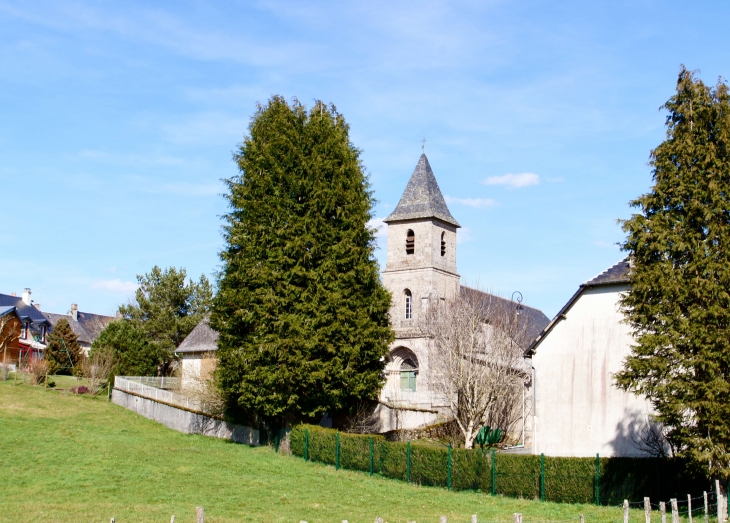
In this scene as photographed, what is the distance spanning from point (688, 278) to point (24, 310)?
64.7m

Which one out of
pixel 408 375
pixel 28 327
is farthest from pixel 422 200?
pixel 28 327

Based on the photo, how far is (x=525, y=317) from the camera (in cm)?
5378

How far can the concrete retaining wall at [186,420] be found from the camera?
36.1m

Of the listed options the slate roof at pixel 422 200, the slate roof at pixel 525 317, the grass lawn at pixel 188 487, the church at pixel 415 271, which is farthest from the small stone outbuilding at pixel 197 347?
the slate roof at pixel 525 317

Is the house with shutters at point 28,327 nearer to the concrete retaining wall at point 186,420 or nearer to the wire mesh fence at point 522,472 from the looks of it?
the concrete retaining wall at point 186,420

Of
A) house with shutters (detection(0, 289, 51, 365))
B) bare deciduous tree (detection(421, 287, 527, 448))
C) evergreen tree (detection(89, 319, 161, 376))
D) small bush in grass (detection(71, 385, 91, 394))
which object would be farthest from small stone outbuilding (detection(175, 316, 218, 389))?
house with shutters (detection(0, 289, 51, 365))

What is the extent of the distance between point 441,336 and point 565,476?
51.4 feet

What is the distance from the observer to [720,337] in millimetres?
Answer: 18641

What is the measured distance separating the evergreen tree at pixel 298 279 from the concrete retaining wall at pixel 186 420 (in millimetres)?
1786

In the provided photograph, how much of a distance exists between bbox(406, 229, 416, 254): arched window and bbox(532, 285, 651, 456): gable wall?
20.9m

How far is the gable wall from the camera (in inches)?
1102

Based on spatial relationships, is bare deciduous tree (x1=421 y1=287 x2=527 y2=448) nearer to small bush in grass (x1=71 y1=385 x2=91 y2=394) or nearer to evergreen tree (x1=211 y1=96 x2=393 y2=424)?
evergreen tree (x1=211 y1=96 x2=393 y2=424)

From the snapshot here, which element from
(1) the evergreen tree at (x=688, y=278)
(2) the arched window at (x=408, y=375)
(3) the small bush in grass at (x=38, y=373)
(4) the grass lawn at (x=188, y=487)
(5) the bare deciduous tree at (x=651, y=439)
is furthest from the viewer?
(3) the small bush in grass at (x=38, y=373)

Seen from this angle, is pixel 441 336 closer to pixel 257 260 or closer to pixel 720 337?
pixel 257 260
